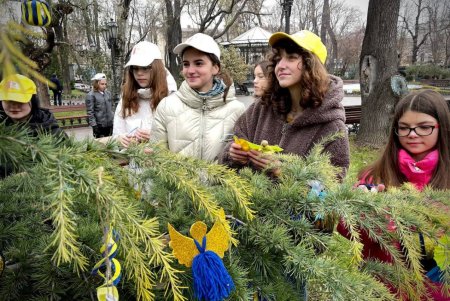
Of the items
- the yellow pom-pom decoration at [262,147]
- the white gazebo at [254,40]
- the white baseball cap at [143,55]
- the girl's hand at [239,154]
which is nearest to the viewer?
the yellow pom-pom decoration at [262,147]

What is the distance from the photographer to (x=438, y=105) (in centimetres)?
165

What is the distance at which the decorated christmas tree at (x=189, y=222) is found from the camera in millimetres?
606

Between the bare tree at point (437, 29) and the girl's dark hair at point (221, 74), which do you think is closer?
the girl's dark hair at point (221, 74)

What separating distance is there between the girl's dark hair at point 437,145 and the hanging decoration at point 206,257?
1.14 metres

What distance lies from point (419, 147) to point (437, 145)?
0.08 metres

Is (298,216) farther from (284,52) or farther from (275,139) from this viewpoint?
(284,52)

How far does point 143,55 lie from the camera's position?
250 centimetres

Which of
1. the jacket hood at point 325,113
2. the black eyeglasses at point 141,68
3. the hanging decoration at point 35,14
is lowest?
the jacket hood at point 325,113

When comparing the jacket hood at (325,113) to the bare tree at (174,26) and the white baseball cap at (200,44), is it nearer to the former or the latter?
the white baseball cap at (200,44)

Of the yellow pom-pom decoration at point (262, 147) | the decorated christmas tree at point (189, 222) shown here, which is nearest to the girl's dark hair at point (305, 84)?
the yellow pom-pom decoration at point (262, 147)

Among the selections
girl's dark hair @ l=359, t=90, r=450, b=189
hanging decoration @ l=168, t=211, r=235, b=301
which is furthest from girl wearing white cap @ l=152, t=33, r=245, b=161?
hanging decoration @ l=168, t=211, r=235, b=301

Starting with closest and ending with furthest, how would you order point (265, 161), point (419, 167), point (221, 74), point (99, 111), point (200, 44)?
point (265, 161)
point (419, 167)
point (200, 44)
point (221, 74)
point (99, 111)

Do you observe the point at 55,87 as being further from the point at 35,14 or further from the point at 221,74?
the point at 221,74

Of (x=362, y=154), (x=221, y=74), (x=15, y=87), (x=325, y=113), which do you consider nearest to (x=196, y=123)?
(x=221, y=74)
